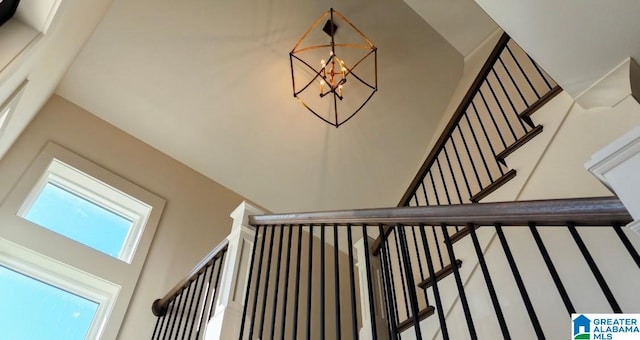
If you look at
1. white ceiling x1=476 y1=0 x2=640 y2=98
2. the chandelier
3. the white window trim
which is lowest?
the white window trim

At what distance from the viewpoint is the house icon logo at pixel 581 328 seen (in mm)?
1034

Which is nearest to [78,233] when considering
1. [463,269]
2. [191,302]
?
[191,302]

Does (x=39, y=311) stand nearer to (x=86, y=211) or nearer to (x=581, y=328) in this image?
(x=86, y=211)

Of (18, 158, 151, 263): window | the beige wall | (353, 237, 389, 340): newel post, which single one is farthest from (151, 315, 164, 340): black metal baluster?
(353, 237, 389, 340): newel post

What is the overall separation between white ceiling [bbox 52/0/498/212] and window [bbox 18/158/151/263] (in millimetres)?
791

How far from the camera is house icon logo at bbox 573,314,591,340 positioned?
1.03m

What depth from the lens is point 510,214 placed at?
1.18 meters

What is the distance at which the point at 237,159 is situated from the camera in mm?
4789

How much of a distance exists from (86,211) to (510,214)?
3769 mm

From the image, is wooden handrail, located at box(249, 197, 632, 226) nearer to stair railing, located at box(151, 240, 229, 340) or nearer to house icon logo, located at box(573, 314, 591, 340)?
house icon logo, located at box(573, 314, 591, 340)

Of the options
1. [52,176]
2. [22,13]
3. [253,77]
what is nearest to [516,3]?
[22,13]

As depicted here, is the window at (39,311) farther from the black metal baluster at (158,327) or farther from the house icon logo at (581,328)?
the house icon logo at (581,328)

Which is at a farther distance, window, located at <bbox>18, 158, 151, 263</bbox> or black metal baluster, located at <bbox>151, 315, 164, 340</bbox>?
window, located at <bbox>18, 158, 151, 263</bbox>

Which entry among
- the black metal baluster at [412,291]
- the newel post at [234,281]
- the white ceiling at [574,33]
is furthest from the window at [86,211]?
the white ceiling at [574,33]
